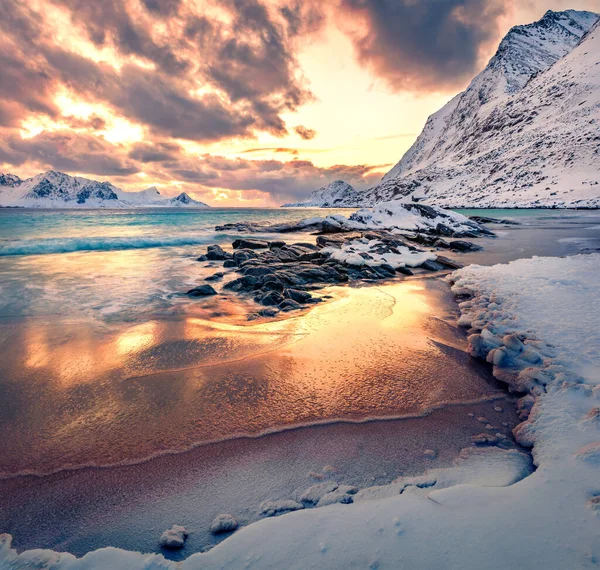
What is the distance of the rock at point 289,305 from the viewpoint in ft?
21.2

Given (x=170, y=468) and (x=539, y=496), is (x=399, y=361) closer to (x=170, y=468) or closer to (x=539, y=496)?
(x=539, y=496)

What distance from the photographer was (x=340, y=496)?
6.95 feet

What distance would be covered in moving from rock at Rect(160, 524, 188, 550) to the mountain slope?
295 feet

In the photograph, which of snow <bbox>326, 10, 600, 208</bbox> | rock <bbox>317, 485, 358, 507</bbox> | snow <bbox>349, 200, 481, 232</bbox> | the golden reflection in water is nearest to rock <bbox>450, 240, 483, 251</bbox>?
snow <bbox>349, 200, 481, 232</bbox>

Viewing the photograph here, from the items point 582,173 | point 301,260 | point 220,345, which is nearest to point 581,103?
point 582,173

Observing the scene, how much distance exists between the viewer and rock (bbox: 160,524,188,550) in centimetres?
182

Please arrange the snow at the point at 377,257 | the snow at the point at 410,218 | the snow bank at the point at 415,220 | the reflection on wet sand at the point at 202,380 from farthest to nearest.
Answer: the snow at the point at 410,218 → the snow bank at the point at 415,220 → the snow at the point at 377,257 → the reflection on wet sand at the point at 202,380

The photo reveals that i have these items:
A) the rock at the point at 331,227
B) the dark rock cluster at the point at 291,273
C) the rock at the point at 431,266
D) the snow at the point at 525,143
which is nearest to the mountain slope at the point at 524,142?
the snow at the point at 525,143

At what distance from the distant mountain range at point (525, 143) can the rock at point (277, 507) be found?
8919cm

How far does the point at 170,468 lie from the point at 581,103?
14971cm

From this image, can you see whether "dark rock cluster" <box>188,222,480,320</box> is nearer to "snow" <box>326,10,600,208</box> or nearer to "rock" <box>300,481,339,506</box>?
"rock" <box>300,481,339,506</box>

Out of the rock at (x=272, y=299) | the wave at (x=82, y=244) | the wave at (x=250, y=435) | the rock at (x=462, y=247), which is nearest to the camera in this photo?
the wave at (x=250, y=435)

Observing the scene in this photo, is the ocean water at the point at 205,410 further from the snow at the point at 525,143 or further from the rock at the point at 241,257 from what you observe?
the snow at the point at 525,143

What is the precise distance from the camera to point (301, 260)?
12.2 metres
